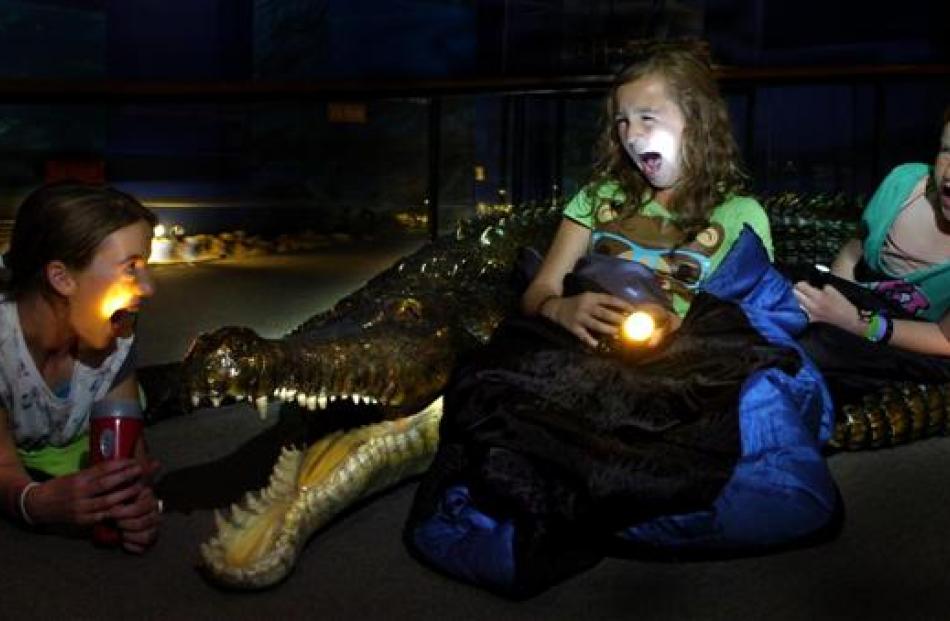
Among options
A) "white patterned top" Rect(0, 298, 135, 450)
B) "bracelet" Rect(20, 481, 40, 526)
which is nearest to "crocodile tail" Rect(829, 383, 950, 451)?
"white patterned top" Rect(0, 298, 135, 450)

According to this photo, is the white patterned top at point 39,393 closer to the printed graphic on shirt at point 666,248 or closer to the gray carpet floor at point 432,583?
the gray carpet floor at point 432,583

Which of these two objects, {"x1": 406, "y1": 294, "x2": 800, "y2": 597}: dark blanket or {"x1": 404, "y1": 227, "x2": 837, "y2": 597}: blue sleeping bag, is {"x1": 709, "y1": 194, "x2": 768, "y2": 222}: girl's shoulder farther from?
{"x1": 404, "y1": 227, "x2": 837, "y2": 597}: blue sleeping bag

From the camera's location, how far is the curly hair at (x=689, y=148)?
2.38 meters

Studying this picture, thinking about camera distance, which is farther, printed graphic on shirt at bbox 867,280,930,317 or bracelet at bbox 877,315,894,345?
printed graphic on shirt at bbox 867,280,930,317

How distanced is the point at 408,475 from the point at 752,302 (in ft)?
3.05

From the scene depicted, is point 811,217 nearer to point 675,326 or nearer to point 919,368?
point 919,368

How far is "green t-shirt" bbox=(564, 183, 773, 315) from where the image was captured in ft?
7.98

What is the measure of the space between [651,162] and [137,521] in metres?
1.40

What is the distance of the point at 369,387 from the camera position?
223cm

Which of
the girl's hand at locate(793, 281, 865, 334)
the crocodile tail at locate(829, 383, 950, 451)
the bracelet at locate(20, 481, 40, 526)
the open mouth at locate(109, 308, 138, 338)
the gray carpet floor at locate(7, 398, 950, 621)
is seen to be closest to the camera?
the gray carpet floor at locate(7, 398, 950, 621)

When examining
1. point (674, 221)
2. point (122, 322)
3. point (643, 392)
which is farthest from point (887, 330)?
point (122, 322)

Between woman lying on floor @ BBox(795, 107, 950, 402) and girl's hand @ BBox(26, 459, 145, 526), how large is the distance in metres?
1.76

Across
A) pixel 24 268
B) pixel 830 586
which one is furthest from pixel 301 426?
pixel 830 586

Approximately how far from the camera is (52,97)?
3.70m
